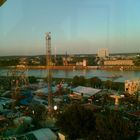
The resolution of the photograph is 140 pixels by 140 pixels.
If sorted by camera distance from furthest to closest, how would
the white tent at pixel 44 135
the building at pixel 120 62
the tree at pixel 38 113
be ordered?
1. the building at pixel 120 62
2. the tree at pixel 38 113
3. the white tent at pixel 44 135

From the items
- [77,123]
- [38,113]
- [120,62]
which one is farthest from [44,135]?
[120,62]

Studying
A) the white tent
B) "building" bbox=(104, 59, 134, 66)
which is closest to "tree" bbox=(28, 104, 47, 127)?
the white tent

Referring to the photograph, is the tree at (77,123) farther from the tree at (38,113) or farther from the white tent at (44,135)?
the tree at (38,113)

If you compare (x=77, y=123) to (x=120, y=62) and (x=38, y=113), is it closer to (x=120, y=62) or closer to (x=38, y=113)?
(x=38, y=113)

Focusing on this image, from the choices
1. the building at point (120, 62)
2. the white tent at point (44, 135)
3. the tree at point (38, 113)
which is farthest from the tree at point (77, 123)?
the building at point (120, 62)

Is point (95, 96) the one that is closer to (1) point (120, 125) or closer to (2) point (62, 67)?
(1) point (120, 125)

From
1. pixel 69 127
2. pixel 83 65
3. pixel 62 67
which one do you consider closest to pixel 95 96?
pixel 69 127

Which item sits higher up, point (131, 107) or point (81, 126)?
point (81, 126)

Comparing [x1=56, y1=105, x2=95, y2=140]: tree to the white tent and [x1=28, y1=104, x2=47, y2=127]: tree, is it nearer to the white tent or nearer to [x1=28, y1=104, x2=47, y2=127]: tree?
the white tent
